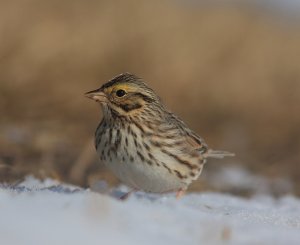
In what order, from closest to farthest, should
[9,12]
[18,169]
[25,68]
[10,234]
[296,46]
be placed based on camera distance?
[10,234]
[18,169]
[25,68]
[9,12]
[296,46]

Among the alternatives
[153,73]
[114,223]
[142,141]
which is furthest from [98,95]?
[153,73]

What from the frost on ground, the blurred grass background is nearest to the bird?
the frost on ground

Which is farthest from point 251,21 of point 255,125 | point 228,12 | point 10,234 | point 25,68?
point 10,234

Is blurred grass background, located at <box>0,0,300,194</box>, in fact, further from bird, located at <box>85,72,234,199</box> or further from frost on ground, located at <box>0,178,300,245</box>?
frost on ground, located at <box>0,178,300,245</box>

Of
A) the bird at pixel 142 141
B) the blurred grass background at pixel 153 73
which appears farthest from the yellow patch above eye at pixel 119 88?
the blurred grass background at pixel 153 73

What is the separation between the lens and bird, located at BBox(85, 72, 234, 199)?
6.14 meters

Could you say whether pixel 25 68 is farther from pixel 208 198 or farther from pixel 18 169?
pixel 208 198

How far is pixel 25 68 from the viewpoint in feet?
38.0

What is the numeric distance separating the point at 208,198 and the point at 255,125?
219 inches

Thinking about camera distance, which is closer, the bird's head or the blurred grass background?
the bird's head

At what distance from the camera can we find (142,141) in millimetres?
6293

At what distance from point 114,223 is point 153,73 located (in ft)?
29.7

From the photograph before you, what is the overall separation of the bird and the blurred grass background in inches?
64.1

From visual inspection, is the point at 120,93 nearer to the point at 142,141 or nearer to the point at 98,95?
the point at 98,95
